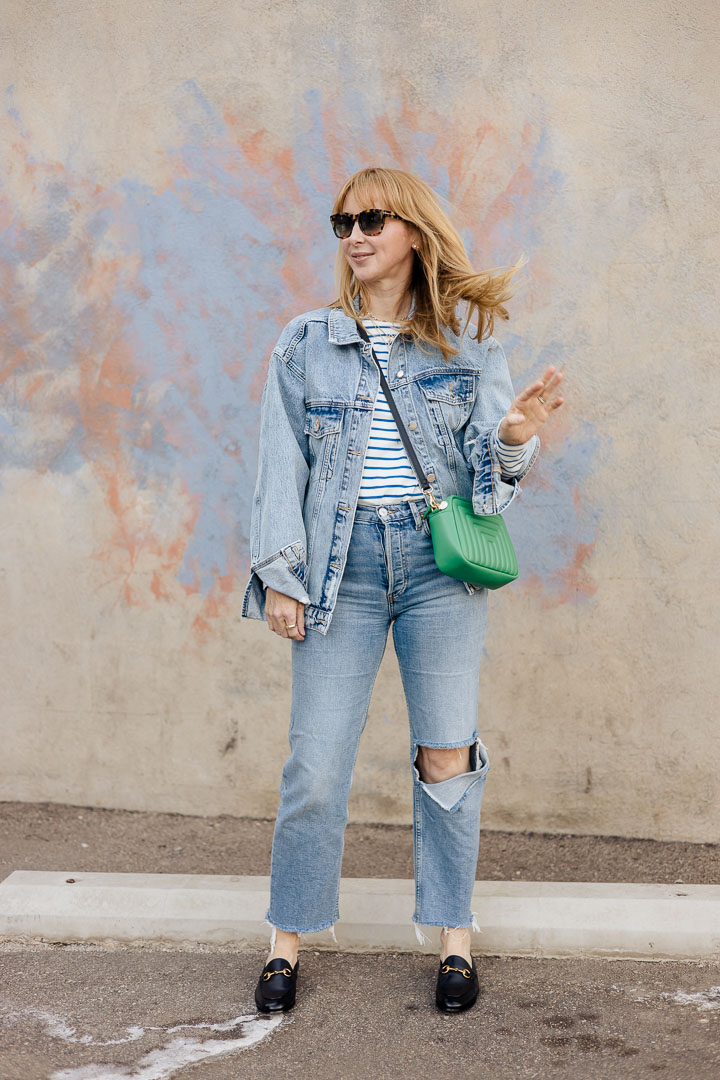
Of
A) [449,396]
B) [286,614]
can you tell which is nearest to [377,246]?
[449,396]

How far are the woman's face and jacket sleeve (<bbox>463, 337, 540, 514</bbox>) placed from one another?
336 mm

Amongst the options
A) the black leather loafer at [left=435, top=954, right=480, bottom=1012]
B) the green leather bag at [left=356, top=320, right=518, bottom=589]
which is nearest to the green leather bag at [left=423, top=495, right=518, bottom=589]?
the green leather bag at [left=356, top=320, right=518, bottom=589]

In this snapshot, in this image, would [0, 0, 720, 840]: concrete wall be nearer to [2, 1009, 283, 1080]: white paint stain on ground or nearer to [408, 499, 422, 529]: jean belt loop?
[408, 499, 422, 529]: jean belt loop

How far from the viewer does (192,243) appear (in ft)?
12.8

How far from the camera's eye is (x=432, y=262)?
2.65 meters

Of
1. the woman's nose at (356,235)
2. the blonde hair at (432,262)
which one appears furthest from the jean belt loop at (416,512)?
the woman's nose at (356,235)

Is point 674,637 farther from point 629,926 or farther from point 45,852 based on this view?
point 45,852

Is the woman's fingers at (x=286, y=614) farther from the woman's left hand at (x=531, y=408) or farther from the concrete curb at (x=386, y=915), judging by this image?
the concrete curb at (x=386, y=915)

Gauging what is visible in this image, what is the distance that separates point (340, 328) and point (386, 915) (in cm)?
171

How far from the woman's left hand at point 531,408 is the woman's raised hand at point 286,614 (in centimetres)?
68

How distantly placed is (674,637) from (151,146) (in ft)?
8.72

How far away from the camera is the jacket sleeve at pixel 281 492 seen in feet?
8.38

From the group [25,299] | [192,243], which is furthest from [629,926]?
[25,299]

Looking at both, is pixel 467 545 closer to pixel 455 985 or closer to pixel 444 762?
pixel 444 762
